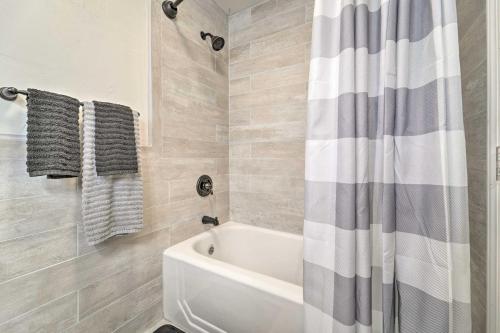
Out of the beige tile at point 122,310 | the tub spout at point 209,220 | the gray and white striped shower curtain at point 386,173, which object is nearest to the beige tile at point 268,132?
the tub spout at point 209,220

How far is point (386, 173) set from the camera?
62cm

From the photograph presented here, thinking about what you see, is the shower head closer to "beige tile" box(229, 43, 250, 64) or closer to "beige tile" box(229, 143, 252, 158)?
"beige tile" box(229, 43, 250, 64)

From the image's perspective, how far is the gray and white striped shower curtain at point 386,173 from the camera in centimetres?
55

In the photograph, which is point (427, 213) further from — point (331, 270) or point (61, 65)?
point (61, 65)

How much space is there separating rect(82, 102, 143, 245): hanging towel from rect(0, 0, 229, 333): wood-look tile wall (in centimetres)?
11

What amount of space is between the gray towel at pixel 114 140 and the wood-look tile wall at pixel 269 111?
95cm

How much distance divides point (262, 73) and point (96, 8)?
3.56 ft

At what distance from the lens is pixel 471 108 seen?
2.26ft

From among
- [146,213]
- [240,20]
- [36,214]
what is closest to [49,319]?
[36,214]

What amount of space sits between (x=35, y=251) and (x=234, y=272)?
0.82 metres

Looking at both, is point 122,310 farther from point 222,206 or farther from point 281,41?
point 281,41

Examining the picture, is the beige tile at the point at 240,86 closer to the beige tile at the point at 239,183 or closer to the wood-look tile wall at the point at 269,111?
the wood-look tile wall at the point at 269,111

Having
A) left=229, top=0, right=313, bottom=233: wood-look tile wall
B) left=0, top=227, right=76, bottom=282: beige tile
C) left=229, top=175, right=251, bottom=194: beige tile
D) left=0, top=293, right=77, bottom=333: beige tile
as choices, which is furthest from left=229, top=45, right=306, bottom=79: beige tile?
left=0, top=293, right=77, bottom=333: beige tile

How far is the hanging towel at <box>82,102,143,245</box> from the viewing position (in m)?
0.85
